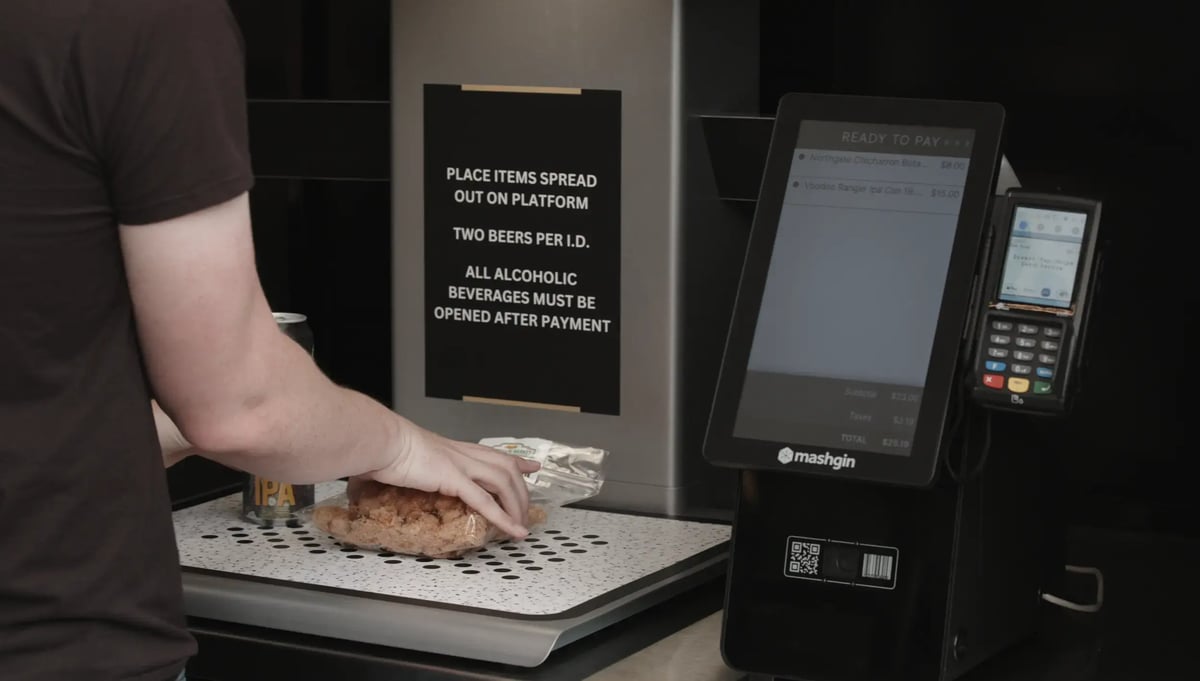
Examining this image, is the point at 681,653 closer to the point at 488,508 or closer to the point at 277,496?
the point at 488,508

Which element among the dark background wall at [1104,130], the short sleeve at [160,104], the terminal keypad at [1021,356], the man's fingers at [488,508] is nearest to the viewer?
the short sleeve at [160,104]

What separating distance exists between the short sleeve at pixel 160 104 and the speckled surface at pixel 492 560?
0.44 metres

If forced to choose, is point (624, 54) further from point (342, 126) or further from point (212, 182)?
point (212, 182)

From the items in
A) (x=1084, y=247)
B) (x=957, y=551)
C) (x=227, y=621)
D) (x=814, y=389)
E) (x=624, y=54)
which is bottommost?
(x=227, y=621)

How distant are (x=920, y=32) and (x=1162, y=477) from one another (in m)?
0.47

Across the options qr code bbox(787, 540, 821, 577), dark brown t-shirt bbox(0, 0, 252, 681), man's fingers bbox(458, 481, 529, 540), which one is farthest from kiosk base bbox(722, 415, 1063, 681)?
dark brown t-shirt bbox(0, 0, 252, 681)

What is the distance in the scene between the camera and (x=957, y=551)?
1059mm

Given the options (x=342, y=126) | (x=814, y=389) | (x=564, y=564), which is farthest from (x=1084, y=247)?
(x=342, y=126)

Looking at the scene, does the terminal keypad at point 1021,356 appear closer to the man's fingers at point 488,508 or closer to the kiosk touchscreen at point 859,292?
the kiosk touchscreen at point 859,292

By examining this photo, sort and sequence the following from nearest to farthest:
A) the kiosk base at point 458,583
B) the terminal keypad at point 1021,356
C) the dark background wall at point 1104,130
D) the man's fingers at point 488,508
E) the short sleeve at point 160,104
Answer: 1. the short sleeve at point 160,104
2. the terminal keypad at point 1021,356
3. the kiosk base at point 458,583
4. the man's fingers at point 488,508
5. the dark background wall at point 1104,130

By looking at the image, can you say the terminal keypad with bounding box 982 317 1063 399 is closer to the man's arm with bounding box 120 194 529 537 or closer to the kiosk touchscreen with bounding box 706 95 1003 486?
the kiosk touchscreen with bounding box 706 95 1003 486

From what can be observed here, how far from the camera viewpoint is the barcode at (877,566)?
1.08m

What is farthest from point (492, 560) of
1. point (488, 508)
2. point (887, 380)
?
point (887, 380)

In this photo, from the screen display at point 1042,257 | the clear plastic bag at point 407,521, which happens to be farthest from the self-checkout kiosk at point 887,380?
the clear plastic bag at point 407,521
